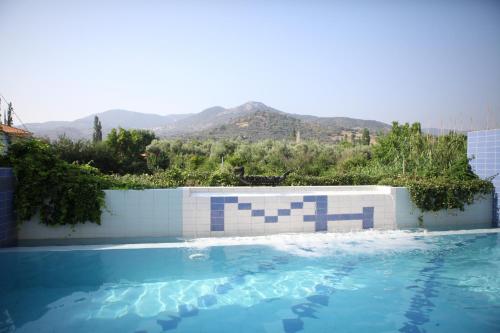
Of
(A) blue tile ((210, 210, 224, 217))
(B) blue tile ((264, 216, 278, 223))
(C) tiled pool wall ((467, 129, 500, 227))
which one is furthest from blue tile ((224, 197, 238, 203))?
(C) tiled pool wall ((467, 129, 500, 227))

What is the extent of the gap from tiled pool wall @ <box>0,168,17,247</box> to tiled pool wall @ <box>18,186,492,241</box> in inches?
9.4

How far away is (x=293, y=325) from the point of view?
356cm

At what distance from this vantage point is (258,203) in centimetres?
708

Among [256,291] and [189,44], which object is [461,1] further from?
[189,44]

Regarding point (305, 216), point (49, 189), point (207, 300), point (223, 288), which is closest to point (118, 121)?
point (49, 189)

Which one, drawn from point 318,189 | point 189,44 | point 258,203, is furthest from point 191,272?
point 189,44

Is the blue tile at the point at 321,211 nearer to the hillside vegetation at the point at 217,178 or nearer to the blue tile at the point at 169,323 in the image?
the hillside vegetation at the point at 217,178

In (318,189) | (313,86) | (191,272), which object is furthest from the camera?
(313,86)

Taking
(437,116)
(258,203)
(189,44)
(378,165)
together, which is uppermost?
(189,44)

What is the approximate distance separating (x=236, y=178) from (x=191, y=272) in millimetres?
4018

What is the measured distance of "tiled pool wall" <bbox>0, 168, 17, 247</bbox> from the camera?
5.79 m

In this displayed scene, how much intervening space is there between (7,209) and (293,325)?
5.17 metres

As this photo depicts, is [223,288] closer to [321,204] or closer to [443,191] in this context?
[321,204]

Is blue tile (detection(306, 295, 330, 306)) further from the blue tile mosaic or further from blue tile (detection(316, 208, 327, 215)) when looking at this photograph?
blue tile (detection(316, 208, 327, 215))
